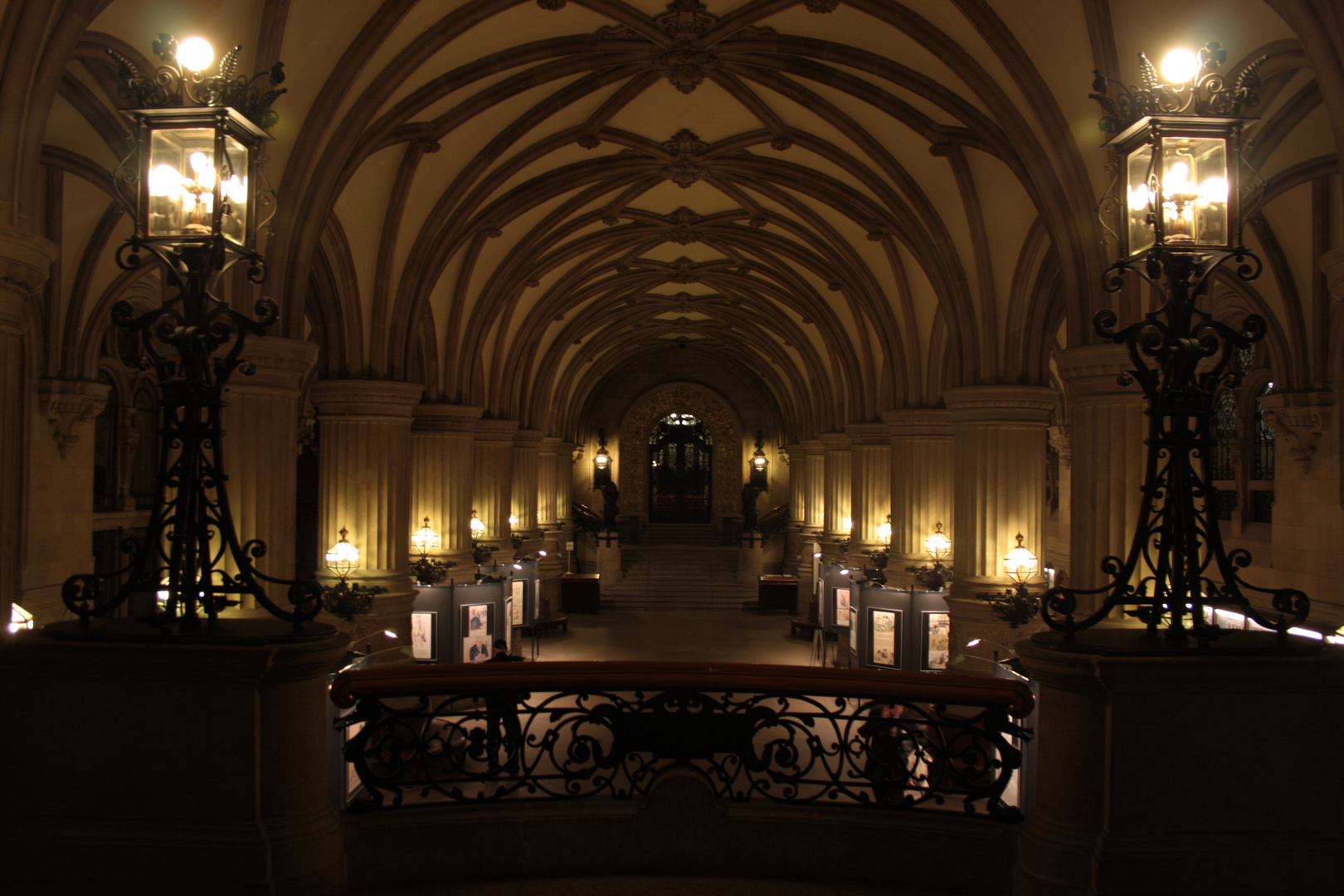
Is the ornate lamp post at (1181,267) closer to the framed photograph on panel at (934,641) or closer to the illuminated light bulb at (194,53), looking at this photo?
the illuminated light bulb at (194,53)

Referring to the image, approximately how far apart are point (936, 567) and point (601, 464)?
23501 mm

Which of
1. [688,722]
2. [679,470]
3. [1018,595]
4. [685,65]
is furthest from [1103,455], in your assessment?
[679,470]

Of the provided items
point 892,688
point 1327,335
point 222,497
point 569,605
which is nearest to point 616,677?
point 892,688

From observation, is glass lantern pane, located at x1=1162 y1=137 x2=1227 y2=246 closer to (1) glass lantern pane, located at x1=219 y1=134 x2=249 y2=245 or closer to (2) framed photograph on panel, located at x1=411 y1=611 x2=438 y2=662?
(1) glass lantern pane, located at x1=219 y1=134 x2=249 y2=245

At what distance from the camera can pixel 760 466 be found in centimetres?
3638

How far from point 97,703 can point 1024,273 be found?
35.4 feet

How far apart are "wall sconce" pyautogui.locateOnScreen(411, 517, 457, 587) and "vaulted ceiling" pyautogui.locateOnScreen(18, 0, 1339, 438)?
95.0 inches

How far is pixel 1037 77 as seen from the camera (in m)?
8.90

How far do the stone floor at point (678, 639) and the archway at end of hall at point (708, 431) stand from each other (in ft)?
40.7

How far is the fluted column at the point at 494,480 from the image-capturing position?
19578 millimetres

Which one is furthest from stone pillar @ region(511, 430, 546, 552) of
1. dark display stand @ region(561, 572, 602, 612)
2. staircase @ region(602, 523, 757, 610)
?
staircase @ region(602, 523, 757, 610)

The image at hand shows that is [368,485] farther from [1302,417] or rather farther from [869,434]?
[1302,417]

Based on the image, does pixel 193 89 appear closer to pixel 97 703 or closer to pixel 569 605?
pixel 97 703

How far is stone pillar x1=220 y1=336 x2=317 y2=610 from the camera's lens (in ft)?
29.6
